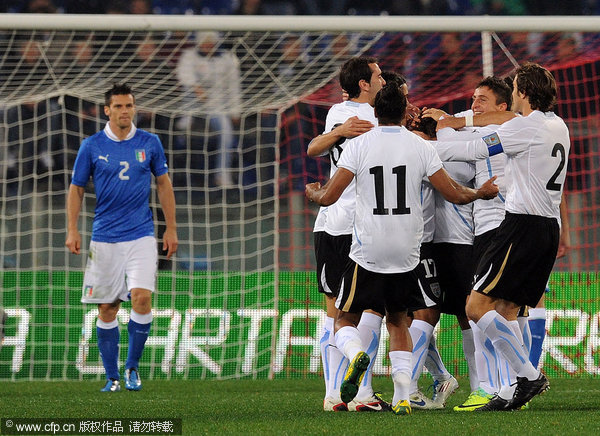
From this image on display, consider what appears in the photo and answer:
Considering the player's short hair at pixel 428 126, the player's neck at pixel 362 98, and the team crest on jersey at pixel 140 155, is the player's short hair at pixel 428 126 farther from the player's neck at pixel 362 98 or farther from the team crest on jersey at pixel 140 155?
the team crest on jersey at pixel 140 155

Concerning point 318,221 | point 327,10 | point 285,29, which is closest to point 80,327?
point 285,29

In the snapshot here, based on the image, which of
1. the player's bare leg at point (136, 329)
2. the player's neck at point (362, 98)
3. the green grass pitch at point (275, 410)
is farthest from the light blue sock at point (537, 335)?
the player's bare leg at point (136, 329)

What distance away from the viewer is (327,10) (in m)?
16.3

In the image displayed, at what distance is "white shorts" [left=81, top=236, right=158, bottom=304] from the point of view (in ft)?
26.4

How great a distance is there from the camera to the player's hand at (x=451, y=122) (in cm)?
623

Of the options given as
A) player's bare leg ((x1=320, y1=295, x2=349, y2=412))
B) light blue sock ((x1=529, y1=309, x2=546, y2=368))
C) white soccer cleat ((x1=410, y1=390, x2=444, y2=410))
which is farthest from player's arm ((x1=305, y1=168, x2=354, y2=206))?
light blue sock ((x1=529, y1=309, x2=546, y2=368))

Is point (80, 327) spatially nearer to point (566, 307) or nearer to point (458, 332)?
point (458, 332)

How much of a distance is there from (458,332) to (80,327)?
344 centimetres

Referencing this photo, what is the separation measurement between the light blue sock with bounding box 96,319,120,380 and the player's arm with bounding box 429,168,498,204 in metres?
3.39

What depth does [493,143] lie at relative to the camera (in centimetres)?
589

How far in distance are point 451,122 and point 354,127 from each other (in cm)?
63

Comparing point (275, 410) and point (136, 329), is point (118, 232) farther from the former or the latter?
point (275, 410)

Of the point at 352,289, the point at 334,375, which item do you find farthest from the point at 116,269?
the point at 352,289

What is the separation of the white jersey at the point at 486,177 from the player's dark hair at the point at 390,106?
27.6 inches
